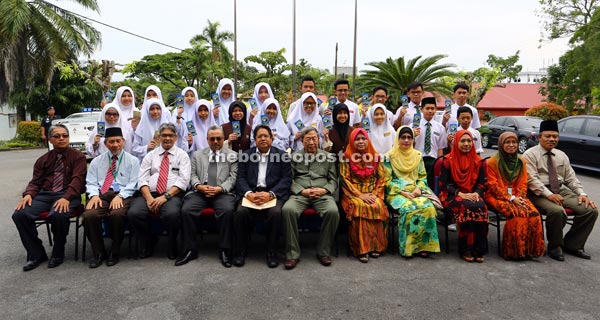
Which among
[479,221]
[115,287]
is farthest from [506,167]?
[115,287]

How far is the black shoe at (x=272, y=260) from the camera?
163 inches

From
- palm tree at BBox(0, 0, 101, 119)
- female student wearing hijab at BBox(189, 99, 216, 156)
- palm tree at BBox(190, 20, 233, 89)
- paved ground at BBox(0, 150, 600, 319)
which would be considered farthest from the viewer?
palm tree at BBox(190, 20, 233, 89)

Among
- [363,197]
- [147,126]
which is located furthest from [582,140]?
[147,126]

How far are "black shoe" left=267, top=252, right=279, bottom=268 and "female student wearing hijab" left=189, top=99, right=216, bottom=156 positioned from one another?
76.9 inches

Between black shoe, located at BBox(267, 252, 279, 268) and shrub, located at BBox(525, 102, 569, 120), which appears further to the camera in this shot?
shrub, located at BBox(525, 102, 569, 120)

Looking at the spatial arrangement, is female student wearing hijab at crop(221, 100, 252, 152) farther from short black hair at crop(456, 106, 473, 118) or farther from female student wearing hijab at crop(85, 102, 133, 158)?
short black hair at crop(456, 106, 473, 118)

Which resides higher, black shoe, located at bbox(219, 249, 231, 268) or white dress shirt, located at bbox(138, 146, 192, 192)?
white dress shirt, located at bbox(138, 146, 192, 192)

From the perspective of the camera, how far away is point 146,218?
172 inches

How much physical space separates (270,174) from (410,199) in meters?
1.64

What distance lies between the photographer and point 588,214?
4418 mm

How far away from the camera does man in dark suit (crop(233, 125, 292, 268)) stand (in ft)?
14.1

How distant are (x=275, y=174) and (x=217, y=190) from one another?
69cm

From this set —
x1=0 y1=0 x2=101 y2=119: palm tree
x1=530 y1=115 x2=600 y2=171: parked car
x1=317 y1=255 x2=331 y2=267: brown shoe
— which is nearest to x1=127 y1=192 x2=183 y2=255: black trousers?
x1=317 y1=255 x2=331 y2=267: brown shoe

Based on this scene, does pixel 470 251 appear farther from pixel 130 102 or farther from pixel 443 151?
pixel 130 102
